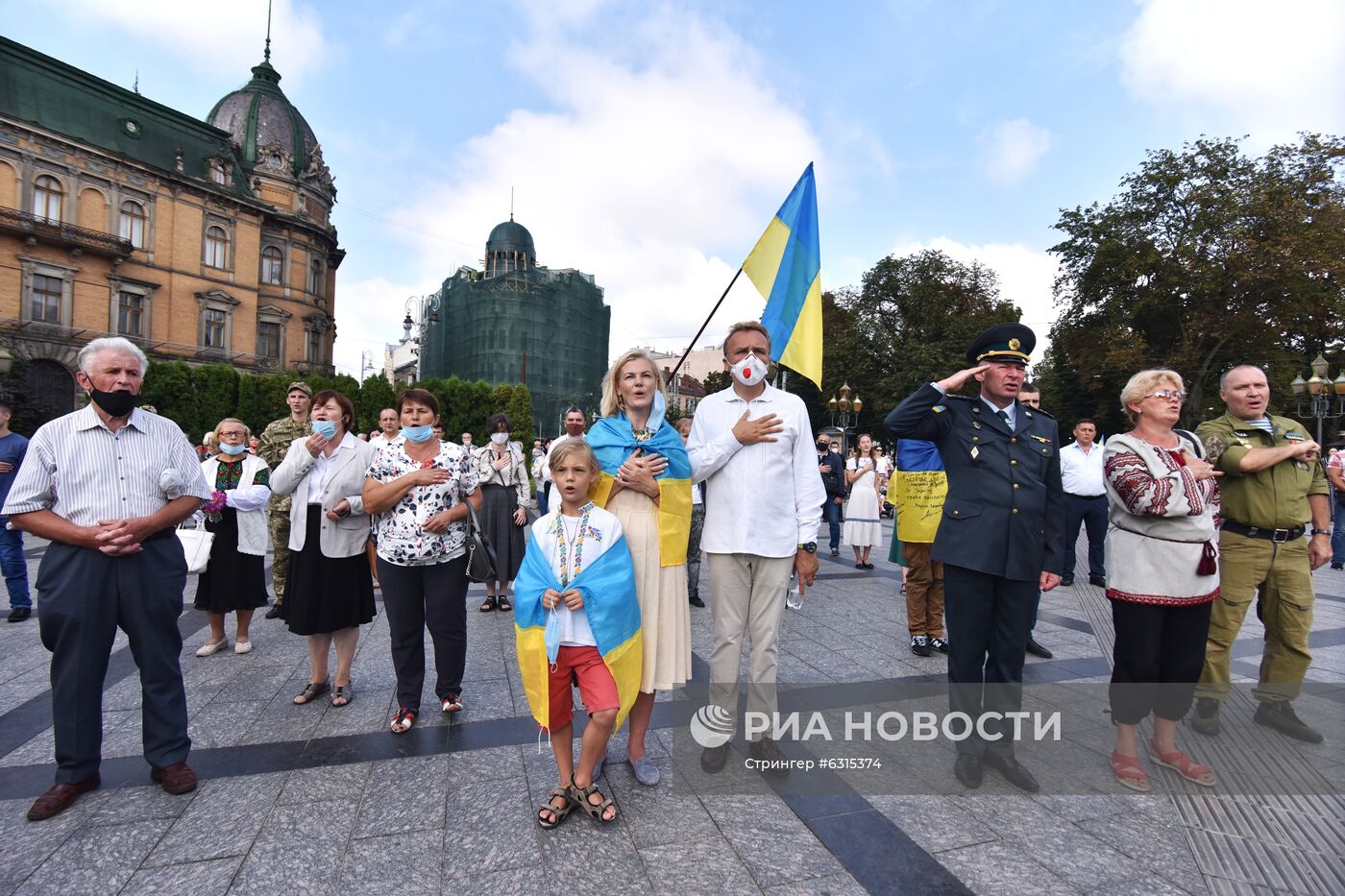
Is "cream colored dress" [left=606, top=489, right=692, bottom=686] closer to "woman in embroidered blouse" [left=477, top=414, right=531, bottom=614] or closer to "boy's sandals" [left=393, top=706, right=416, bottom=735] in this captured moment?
"boy's sandals" [left=393, top=706, right=416, bottom=735]

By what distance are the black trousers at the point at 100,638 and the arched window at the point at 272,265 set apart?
4345cm

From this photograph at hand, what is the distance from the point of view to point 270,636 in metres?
5.69

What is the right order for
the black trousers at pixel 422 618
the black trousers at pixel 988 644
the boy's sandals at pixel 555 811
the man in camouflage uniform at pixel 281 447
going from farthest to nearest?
the man in camouflage uniform at pixel 281 447, the black trousers at pixel 422 618, the black trousers at pixel 988 644, the boy's sandals at pixel 555 811

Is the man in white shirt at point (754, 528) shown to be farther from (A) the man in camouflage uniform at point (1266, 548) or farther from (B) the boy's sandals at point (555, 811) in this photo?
(A) the man in camouflage uniform at point (1266, 548)

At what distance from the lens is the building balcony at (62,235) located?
29500mm

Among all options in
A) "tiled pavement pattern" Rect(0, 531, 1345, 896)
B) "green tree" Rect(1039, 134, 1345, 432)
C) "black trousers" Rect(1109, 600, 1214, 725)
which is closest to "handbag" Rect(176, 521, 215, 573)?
"tiled pavement pattern" Rect(0, 531, 1345, 896)

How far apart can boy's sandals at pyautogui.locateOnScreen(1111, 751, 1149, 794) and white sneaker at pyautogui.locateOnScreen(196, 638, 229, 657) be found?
5.91 metres

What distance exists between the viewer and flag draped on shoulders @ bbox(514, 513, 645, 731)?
2.73 m

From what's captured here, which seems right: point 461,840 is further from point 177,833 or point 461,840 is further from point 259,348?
point 259,348

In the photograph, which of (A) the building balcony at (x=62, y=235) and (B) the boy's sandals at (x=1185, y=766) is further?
(A) the building balcony at (x=62, y=235)

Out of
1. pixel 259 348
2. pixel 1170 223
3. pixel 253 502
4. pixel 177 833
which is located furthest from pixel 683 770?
pixel 259 348

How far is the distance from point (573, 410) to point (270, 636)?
3229mm

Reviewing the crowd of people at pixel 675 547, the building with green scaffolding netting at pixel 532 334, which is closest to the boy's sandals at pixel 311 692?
the crowd of people at pixel 675 547

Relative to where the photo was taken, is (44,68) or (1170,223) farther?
(44,68)
